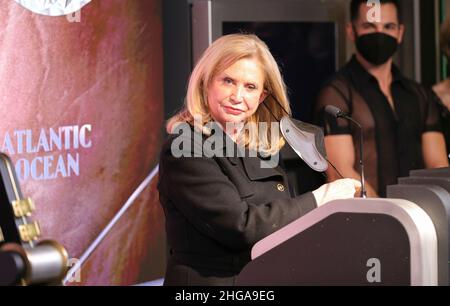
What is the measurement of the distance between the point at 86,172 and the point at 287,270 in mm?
2247

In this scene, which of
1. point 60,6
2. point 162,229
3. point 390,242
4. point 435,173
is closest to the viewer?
point 390,242

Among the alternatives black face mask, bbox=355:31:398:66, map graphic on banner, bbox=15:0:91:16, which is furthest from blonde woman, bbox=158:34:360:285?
black face mask, bbox=355:31:398:66

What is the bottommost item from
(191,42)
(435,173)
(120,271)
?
(120,271)

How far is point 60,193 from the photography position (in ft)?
13.5

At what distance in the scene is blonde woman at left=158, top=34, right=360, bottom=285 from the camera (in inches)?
100

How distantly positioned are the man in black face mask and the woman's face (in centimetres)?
225

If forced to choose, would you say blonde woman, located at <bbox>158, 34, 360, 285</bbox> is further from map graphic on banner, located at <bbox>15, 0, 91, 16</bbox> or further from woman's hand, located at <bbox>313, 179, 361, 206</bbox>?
map graphic on banner, located at <bbox>15, 0, 91, 16</bbox>

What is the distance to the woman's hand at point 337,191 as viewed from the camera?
251 centimetres

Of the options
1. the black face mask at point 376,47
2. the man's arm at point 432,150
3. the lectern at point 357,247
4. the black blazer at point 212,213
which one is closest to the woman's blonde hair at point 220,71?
the black blazer at point 212,213

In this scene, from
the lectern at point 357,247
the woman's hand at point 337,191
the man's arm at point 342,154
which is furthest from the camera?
the man's arm at point 342,154

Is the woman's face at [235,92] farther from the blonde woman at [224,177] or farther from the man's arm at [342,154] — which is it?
the man's arm at [342,154]
